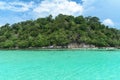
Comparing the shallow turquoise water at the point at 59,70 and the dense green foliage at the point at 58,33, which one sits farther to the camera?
the dense green foliage at the point at 58,33

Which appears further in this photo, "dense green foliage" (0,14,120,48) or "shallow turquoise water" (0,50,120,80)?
"dense green foliage" (0,14,120,48)

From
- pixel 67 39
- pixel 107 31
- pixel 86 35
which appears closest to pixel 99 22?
pixel 107 31

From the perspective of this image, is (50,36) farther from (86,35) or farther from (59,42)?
(86,35)

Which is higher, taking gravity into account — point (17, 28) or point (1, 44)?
point (17, 28)

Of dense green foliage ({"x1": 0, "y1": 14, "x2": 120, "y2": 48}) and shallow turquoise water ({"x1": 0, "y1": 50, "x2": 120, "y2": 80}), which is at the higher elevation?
dense green foliage ({"x1": 0, "y1": 14, "x2": 120, "y2": 48})

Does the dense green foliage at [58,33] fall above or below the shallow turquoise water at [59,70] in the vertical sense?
above

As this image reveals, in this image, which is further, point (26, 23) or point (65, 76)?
point (26, 23)

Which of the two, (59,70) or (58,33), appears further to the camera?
(58,33)

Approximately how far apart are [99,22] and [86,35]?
14631 mm

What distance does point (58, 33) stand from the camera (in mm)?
86938

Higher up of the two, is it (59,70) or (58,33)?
(58,33)

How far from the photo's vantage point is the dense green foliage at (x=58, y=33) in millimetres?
82606

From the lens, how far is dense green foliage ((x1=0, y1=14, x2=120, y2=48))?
82.6m

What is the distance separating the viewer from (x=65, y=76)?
58.4 feet
